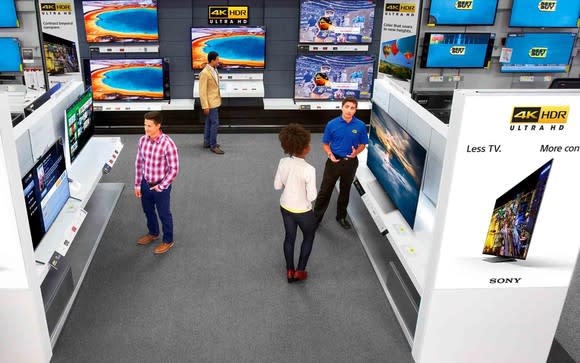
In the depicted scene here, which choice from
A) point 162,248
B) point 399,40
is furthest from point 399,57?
point 162,248

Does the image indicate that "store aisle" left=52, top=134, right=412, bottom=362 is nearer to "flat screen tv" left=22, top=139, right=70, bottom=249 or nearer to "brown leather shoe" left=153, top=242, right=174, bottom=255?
"brown leather shoe" left=153, top=242, right=174, bottom=255

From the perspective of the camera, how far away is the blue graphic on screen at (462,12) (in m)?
6.29

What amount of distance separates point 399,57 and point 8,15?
5.06 m

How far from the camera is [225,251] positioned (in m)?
4.66

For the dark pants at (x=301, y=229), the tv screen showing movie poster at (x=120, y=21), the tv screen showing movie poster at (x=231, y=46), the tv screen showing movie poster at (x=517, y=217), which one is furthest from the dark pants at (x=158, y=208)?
the tv screen showing movie poster at (x=120, y=21)

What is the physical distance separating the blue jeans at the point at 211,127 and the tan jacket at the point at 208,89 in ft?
0.44

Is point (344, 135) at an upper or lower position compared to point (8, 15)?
lower

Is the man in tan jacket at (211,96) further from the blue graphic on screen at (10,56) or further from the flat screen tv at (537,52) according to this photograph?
the flat screen tv at (537,52)

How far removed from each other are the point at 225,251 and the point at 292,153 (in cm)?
144

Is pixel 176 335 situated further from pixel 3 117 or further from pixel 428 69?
pixel 428 69

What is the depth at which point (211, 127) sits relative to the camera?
273 inches

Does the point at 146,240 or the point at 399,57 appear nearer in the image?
the point at 146,240

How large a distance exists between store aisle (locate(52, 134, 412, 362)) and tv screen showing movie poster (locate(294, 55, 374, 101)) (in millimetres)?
2450

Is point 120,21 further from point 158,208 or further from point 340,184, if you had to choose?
point 340,184
